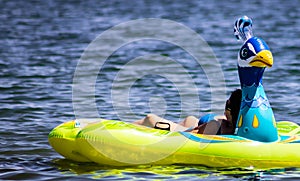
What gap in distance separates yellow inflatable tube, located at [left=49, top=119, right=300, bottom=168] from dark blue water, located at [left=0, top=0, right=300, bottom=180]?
0.30ft

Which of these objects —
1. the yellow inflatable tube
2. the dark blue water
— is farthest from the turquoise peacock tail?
the dark blue water

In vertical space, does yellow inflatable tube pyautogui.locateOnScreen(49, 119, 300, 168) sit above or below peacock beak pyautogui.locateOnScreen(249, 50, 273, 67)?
below

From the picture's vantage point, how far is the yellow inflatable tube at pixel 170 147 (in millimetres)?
6199

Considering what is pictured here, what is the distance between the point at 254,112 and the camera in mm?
6336

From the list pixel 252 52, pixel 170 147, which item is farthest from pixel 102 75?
pixel 252 52

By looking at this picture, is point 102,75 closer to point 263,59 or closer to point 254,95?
point 254,95

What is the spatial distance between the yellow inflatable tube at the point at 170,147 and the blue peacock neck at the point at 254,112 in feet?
0.29

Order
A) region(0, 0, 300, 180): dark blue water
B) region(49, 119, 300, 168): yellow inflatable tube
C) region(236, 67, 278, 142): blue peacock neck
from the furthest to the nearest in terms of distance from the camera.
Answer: region(0, 0, 300, 180): dark blue water < region(236, 67, 278, 142): blue peacock neck < region(49, 119, 300, 168): yellow inflatable tube

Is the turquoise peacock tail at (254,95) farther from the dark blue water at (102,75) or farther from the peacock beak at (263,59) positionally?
the dark blue water at (102,75)

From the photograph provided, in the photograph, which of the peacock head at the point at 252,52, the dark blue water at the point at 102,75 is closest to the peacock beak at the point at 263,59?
the peacock head at the point at 252,52

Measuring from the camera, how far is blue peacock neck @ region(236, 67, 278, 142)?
6.30 m

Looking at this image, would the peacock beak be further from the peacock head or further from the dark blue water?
the dark blue water

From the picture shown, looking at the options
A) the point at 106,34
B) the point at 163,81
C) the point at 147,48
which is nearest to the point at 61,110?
the point at 163,81

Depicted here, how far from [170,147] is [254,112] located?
82cm
